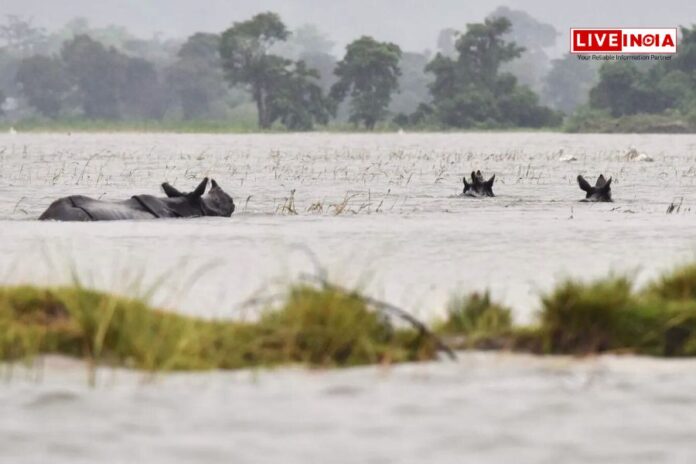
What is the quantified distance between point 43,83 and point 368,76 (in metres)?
A: 31.1

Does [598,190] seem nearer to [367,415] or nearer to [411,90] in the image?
[367,415]

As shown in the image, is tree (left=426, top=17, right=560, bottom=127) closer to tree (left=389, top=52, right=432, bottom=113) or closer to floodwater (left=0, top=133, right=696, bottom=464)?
tree (left=389, top=52, right=432, bottom=113)

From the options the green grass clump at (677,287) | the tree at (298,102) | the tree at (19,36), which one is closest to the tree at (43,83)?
the tree at (298,102)

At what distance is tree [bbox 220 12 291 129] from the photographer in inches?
3927

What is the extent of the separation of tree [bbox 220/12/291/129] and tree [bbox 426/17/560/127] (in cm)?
1112

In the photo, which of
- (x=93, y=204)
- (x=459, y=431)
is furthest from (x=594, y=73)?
(x=459, y=431)

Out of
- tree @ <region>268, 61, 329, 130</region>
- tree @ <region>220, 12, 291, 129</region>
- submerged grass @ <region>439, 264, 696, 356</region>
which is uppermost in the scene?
tree @ <region>220, 12, 291, 129</region>

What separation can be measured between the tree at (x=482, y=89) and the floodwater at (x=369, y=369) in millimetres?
76623

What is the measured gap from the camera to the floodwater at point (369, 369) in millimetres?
5523

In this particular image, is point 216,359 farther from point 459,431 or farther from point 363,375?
point 459,431

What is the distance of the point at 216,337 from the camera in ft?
24.6

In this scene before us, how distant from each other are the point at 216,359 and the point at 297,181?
21231 mm

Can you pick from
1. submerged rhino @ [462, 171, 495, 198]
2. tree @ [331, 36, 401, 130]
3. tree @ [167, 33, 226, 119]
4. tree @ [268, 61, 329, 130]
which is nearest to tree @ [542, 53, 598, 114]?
tree @ [167, 33, 226, 119]

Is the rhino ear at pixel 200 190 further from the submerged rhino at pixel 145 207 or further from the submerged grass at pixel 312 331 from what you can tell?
the submerged grass at pixel 312 331
